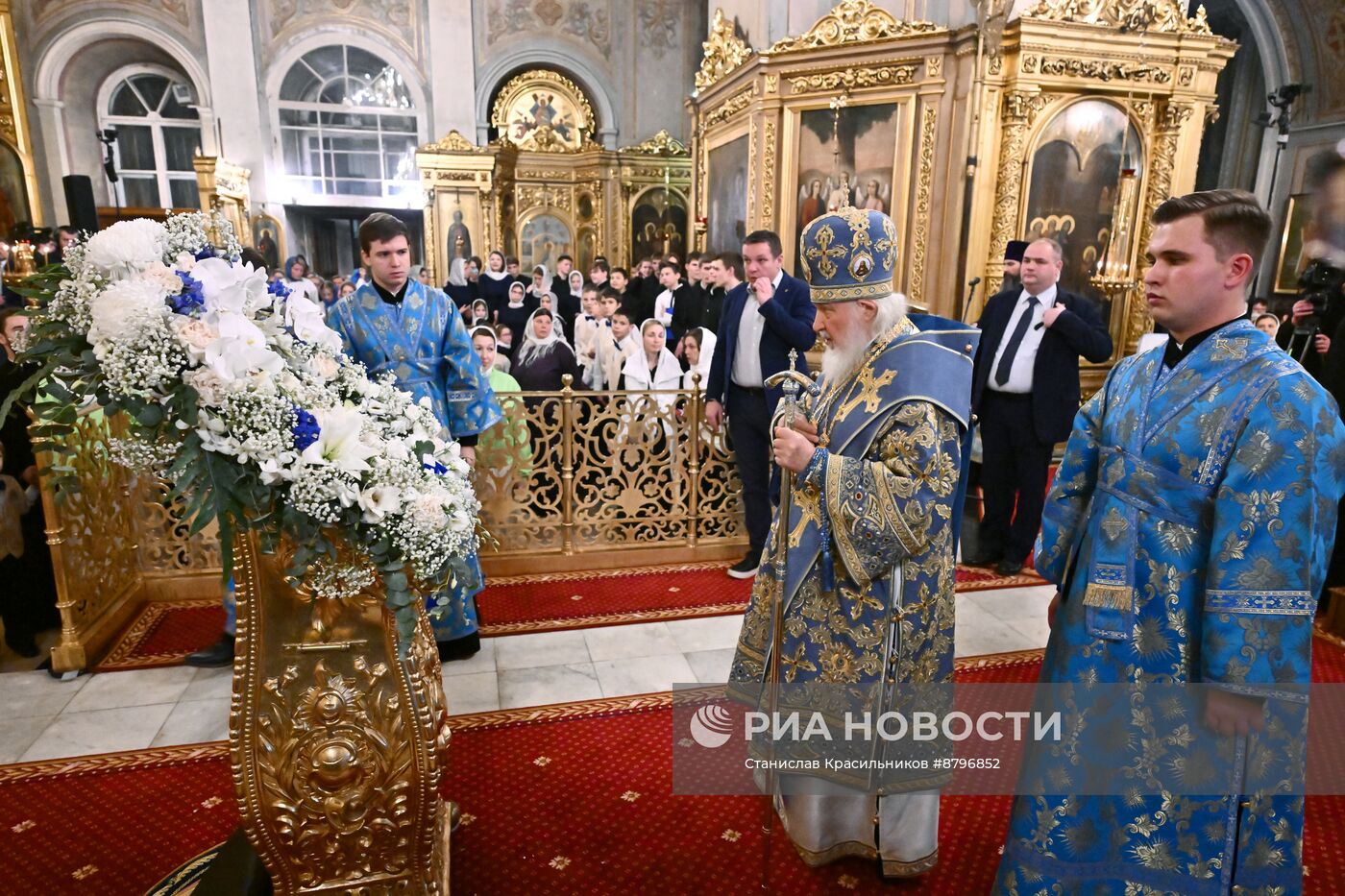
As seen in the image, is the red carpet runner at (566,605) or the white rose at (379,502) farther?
the red carpet runner at (566,605)

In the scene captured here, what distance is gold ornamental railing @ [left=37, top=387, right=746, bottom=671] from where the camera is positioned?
4.16 metres

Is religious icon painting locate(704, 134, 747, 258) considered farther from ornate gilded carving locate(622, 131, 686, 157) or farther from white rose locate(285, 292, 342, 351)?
white rose locate(285, 292, 342, 351)

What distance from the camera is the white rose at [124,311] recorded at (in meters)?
1.52

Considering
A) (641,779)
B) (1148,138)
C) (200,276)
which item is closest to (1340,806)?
(641,779)

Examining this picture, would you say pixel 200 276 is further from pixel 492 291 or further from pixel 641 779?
pixel 492 291

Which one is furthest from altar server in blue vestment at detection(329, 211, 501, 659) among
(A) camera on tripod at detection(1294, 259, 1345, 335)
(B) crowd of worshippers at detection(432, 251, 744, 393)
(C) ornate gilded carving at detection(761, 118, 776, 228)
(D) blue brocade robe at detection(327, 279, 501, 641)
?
(C) ornate gilded carving at detection(761, 118, 776, 228)

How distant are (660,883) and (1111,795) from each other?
1.28 metres

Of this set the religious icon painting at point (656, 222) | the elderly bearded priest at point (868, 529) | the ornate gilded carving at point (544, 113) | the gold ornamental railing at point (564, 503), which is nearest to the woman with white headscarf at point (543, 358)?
the gold ornamental railing at point (564, 503)

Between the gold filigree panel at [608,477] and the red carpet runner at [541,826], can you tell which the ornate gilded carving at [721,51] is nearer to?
the gold filigree panel at [608,477]

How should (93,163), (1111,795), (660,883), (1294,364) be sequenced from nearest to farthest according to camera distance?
(1294,364) → (1111,795) → (660,883) → (93,163)

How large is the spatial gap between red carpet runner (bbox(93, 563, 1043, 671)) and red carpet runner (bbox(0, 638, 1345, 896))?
36.6 inches

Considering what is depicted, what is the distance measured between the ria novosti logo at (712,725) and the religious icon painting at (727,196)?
7073mm

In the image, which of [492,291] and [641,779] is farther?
[492,291]

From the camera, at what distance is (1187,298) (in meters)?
1.68
